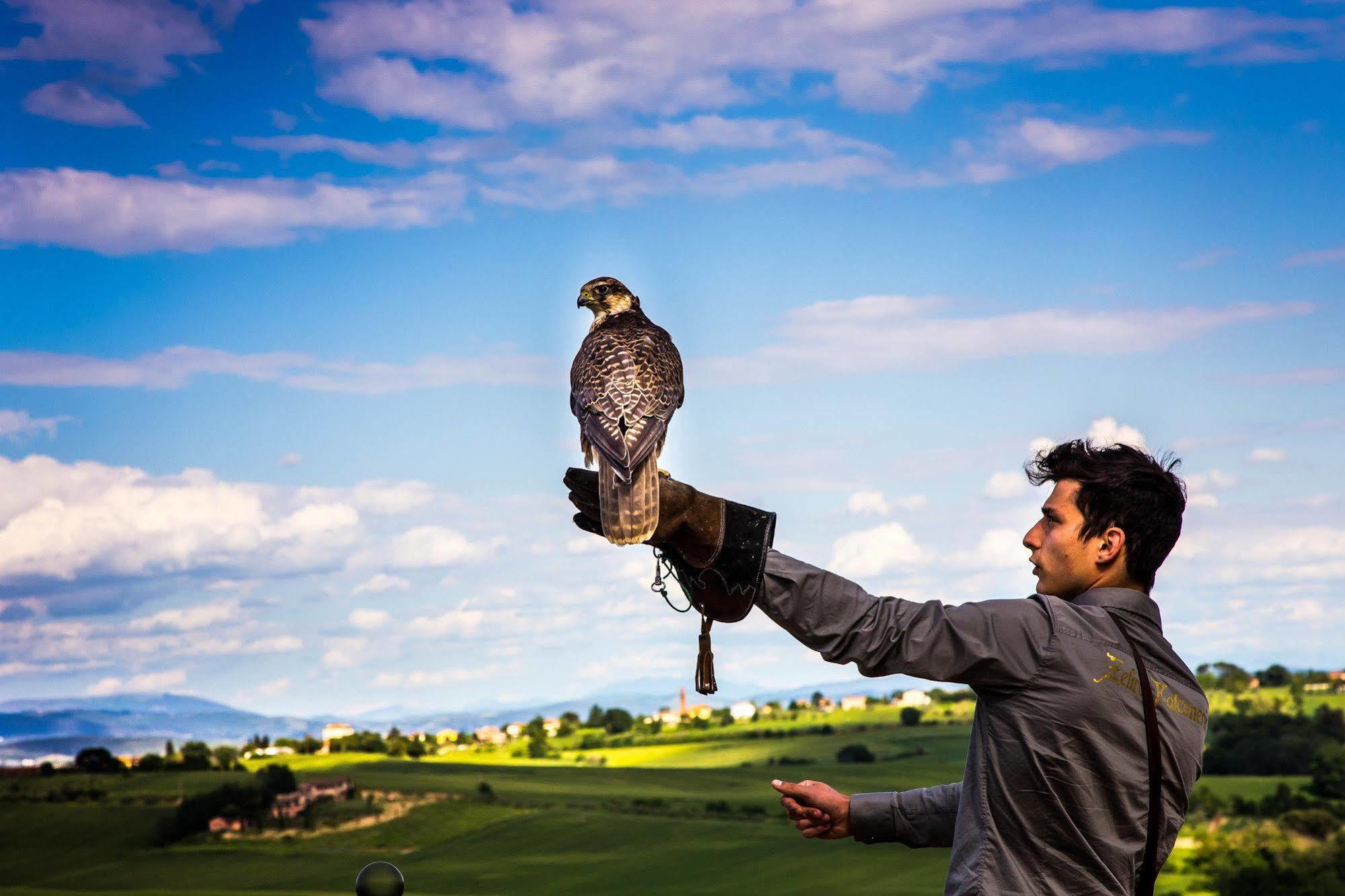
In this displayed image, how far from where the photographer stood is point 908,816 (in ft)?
13.7

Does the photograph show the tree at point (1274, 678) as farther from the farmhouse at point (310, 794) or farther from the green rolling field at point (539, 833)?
the farmhouse at point (310, 794)

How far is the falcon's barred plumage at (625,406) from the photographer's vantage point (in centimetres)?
350

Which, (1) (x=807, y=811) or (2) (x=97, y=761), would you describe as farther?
(2) (x=97, y=761)

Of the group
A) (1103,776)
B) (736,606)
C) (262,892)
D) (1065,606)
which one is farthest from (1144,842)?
(262,892)

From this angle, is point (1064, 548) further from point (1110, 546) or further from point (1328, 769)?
point (1328, 769)

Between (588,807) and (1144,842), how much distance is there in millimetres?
57273

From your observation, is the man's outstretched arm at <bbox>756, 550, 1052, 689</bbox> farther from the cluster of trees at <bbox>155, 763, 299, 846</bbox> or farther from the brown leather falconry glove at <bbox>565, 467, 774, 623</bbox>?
the cluster of trees at <bbox>155, 763, 299, 846</bbox>

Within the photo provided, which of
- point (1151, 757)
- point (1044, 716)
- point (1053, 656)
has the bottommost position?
point (1151, 757)

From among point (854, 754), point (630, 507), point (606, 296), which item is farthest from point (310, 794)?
point (630, 507)

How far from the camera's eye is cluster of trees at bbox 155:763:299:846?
52.0 m

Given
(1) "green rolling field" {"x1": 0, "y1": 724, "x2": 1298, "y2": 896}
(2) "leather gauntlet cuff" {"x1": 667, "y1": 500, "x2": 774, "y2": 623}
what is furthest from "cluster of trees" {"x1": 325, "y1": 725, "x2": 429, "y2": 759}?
(2) "leather gauntlet cuff" {"x1": 667, "y1": 500, "x2": 774, "y2": 623}

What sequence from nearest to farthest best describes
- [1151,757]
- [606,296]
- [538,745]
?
[1151,757] → [606,296] → [538,745]

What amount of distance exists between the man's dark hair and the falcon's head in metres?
3.14

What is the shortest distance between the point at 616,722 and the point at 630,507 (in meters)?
52.0
